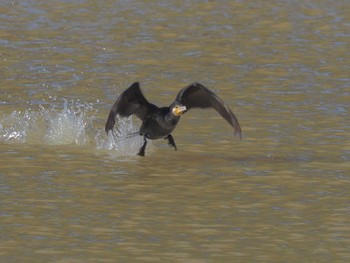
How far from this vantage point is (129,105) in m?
12.2

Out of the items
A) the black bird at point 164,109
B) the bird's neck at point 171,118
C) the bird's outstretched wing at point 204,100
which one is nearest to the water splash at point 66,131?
the black bird at point 164,109

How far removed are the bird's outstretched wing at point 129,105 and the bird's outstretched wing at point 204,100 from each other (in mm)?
369

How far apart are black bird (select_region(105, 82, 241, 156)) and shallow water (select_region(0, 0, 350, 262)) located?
27 cm

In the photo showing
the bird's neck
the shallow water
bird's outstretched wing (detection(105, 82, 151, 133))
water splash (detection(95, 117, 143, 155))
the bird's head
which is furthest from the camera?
water splash (detection(95, 117, 143, 155))

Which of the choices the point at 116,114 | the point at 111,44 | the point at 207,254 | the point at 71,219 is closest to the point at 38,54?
the point at 111,44

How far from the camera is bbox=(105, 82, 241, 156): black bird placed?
11.9 metres

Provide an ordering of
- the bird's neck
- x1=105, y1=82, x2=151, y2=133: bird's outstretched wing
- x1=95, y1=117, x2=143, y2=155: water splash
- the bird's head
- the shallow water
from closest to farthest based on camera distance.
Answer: the shallow water, x1=105, y1=82, x2=151, y2=133: bird's outstretched wing, the bird's head, the bird's neck, x1=95, y1=117, x2=143, y2=155: water splash

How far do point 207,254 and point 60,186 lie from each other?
95.3 inches

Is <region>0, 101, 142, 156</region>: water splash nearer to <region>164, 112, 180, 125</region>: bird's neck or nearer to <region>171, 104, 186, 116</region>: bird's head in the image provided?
<region>164, 112, 180, 125</region>: bird's neck

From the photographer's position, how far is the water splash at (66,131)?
1277 cm

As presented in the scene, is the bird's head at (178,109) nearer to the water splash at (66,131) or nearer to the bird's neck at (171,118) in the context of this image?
the bird's neck at (171,118)

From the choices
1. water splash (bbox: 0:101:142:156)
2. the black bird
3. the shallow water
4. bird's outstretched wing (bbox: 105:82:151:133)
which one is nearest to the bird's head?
the black bird

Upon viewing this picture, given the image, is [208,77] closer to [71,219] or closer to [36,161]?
[36,161]

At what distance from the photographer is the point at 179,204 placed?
10.4 meters
